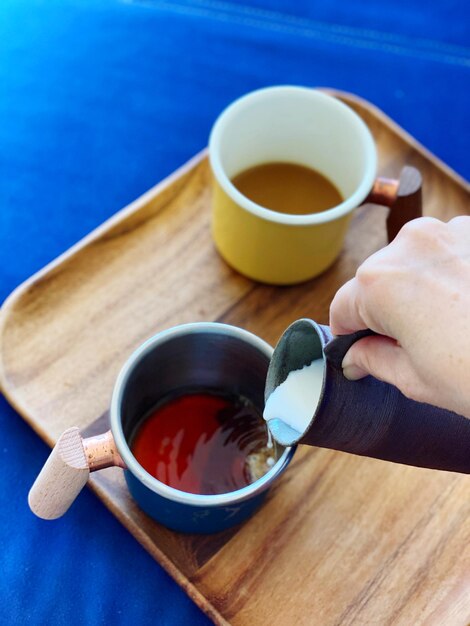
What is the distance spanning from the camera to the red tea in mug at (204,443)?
1.97 ft

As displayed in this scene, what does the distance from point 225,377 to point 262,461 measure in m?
0.07

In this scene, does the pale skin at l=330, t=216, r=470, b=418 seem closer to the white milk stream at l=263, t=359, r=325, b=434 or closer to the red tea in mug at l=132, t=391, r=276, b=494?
the white milk stream at l=263, t=359, r=325, b=434

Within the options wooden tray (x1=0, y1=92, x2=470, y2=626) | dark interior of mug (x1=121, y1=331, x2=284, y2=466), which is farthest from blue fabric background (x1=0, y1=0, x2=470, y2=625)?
dark interior of mug (x1=121, y1=331, x2=284, y2=466)

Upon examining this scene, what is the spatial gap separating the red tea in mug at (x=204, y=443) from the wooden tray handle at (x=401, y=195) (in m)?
0.20

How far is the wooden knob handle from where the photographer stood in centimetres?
51

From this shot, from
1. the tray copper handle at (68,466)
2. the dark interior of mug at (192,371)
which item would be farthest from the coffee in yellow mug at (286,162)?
the tray copper handle at (68,466)

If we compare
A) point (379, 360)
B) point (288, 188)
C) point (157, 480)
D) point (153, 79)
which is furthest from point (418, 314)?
point (153, 79)

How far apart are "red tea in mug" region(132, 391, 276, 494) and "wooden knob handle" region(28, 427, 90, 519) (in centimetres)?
9

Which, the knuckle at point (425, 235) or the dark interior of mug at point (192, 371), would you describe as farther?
the dark interior of mug at point (192, 371)

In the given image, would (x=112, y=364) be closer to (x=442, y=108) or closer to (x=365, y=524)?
(x=365, y=524)

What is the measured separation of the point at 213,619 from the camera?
1.82 ft

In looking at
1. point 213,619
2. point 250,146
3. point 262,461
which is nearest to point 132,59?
point 250,146

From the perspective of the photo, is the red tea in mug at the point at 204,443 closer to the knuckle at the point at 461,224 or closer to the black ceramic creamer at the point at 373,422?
the black ceramic creamer at the point at 373,422

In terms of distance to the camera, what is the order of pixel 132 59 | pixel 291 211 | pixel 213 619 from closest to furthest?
pixel 213 619
pixel 291 211
pixel 132 59
